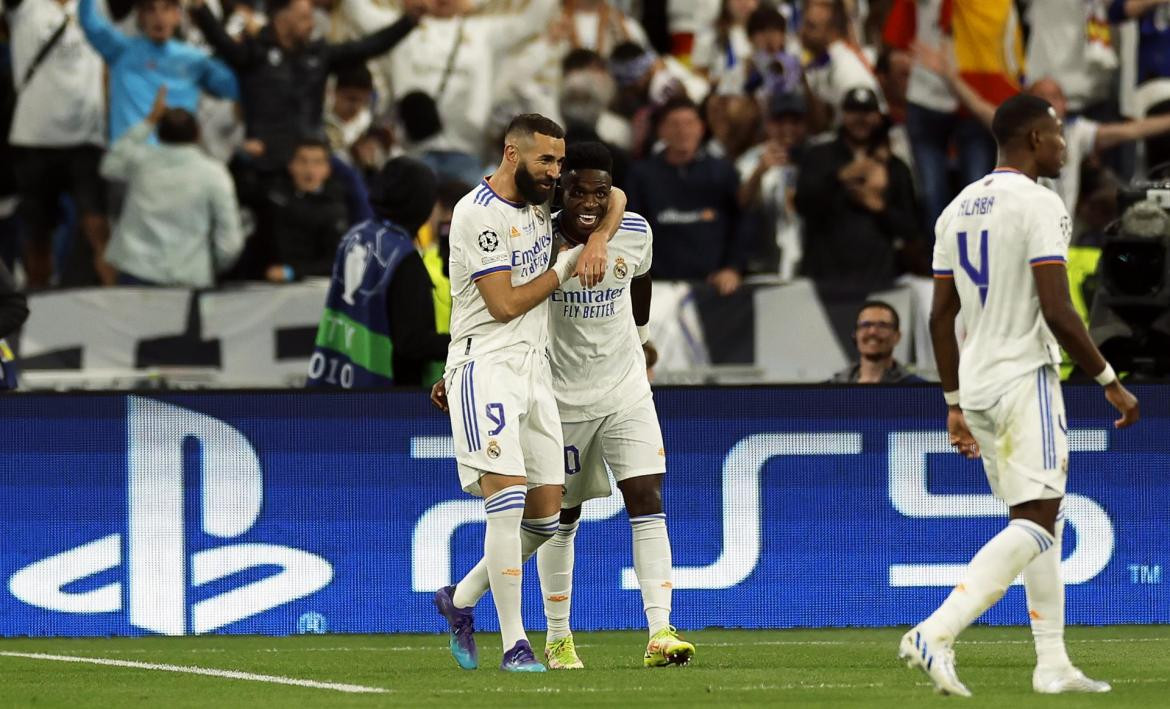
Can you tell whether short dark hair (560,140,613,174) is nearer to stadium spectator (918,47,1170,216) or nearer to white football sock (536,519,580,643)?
white football sock (536,519,580,643)

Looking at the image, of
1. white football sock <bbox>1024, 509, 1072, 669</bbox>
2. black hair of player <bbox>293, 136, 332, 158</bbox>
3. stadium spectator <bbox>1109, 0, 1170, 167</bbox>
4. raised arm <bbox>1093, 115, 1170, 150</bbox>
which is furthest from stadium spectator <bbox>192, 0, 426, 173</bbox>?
white football sock <bbox>1024, 509, 1072, 669</bbox>

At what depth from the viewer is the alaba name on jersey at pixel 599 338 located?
9164 mm

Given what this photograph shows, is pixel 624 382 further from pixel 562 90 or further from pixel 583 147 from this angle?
pixel 562 90

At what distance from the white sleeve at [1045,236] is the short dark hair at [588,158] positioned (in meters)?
2.08

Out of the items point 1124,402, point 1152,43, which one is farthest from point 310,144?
point 1124,402

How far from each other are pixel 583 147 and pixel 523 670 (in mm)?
2188

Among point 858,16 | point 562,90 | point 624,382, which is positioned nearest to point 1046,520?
point 624,382

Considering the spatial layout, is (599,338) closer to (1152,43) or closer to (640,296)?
(640,296)

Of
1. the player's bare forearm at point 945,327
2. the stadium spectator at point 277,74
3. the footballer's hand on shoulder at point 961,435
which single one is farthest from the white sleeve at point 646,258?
the stadium spectator at point 277,74

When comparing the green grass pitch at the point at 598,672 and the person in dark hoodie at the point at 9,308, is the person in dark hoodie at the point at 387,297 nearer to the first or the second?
the green grass pitch at the point at 598,672

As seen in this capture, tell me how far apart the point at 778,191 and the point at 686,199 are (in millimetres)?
827

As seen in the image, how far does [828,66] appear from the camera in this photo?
52.4 feet

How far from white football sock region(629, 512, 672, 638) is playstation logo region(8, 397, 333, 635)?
2.73 meters

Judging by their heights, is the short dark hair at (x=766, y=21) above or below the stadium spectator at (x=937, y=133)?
above
